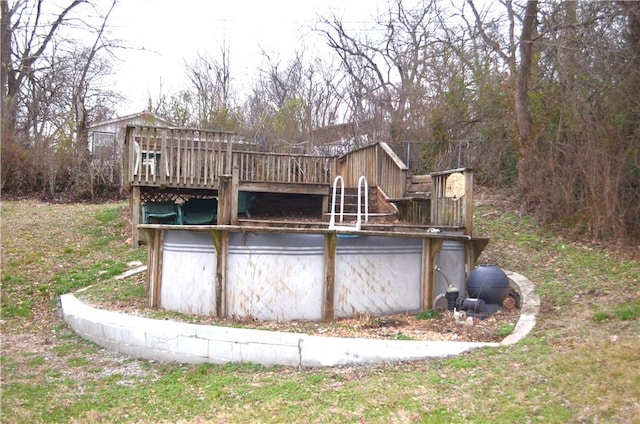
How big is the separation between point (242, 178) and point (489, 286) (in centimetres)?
720

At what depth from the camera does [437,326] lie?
24.3 ft

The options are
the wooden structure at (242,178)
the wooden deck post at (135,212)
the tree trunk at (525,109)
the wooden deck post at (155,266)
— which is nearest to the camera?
the wooden deck post at (155,266)

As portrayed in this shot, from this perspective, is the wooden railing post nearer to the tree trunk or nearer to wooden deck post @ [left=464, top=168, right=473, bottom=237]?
wooden deck post @ [left=464, top=168, right=473, bottom=237]

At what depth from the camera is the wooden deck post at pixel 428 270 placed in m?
8.23

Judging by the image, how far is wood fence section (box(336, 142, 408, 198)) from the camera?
1193 cm

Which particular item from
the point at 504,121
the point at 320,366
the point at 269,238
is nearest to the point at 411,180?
the point at 504,121

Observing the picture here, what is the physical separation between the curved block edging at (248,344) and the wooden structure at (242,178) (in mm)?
2289

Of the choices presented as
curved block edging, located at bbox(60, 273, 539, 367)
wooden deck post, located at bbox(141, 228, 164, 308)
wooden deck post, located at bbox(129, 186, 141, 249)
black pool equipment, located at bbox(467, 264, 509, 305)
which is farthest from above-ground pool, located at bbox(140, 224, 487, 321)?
wooden deck post, located at bbox(129, 186, 141, 249)

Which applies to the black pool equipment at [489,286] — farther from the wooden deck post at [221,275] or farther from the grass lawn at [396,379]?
the wooden deck post at [221,275]

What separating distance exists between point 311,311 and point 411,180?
534 cm

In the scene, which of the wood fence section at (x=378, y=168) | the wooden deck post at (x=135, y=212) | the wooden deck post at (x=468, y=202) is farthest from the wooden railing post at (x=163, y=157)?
the wooden deck post at (x=468, y=202)

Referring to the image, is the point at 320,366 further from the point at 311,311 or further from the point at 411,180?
the point at 411,180

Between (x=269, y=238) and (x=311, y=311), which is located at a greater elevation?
(x=269, y=238)

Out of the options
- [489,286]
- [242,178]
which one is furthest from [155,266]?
[242,178]
